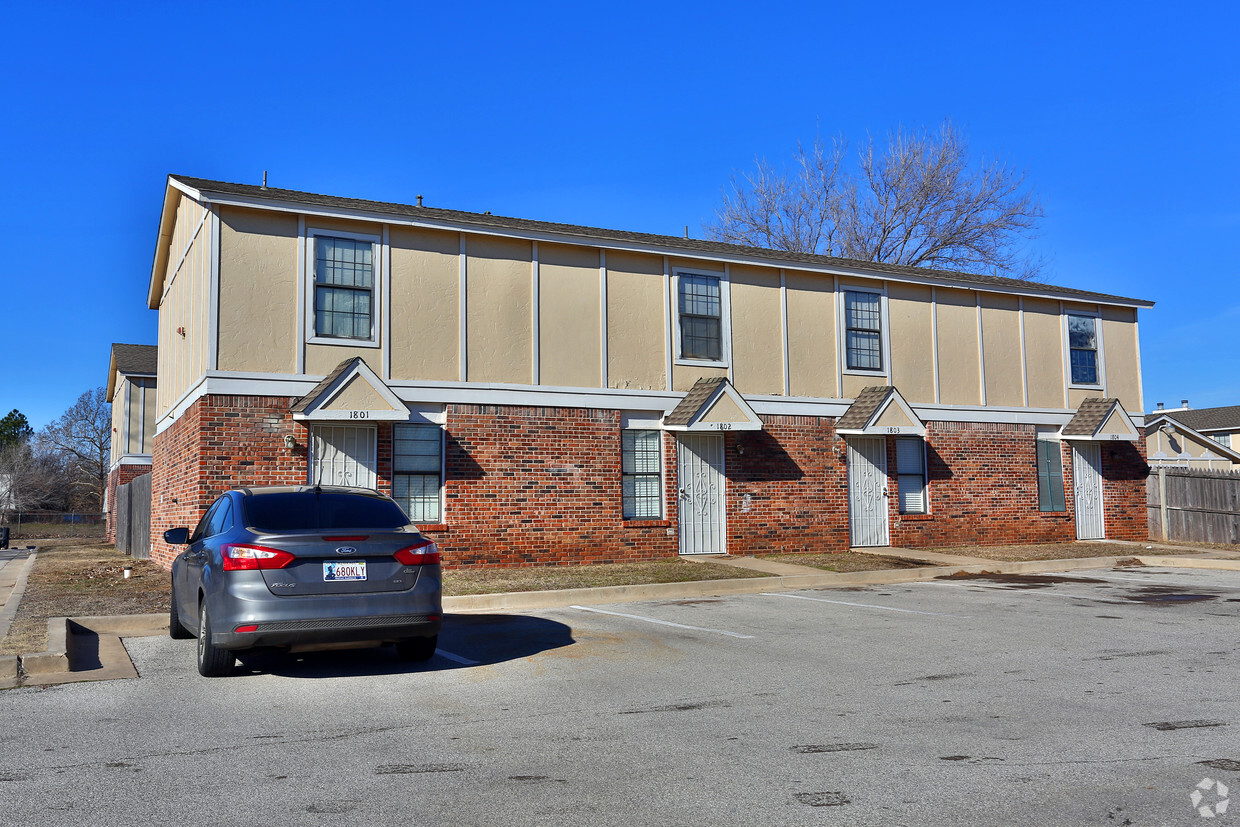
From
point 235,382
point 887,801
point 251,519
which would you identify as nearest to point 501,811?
point 887,801

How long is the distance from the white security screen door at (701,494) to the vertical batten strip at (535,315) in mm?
3085

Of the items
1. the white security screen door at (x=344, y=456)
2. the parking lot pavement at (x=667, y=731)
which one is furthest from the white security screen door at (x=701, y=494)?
the parking lot pavement at (x=667, y=731)

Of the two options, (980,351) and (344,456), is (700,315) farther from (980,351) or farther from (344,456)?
(344,456)

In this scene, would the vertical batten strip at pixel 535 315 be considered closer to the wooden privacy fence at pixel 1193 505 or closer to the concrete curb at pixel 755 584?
the concrete curb at pixel 755 584

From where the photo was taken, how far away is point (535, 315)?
54.0ft

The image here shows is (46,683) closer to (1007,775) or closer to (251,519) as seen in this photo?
(251,519)

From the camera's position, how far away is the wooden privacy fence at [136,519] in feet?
64.9

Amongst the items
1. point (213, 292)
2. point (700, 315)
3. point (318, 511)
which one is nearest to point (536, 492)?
point (700, 315)

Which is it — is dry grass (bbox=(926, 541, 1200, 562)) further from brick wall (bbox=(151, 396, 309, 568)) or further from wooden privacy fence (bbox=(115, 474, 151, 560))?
wooden privacy fence (bbox=(115, 474, 151, 560))

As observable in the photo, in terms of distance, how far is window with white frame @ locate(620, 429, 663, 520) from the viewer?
1719 centimetres

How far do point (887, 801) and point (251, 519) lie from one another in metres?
5.29

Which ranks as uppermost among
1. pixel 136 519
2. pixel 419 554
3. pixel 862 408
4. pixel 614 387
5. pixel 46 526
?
pixel 614 387

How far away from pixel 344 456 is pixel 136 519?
9171mm

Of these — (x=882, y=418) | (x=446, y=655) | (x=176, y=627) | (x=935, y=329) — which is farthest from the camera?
(x=935, y=329)
